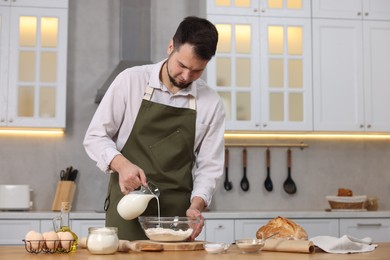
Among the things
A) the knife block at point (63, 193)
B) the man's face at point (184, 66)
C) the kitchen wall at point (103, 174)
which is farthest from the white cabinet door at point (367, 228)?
the man's face at point (184, 66)

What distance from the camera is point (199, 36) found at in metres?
2.59

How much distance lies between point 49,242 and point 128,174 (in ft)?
1.37

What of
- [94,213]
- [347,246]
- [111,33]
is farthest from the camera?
[111,33]

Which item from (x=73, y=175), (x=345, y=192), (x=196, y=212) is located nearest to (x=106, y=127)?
(x=196, y=212)

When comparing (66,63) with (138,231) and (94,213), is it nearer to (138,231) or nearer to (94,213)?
(94,213)

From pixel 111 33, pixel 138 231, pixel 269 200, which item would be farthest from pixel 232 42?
pixel 138 231

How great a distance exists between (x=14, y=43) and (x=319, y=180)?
2.64m

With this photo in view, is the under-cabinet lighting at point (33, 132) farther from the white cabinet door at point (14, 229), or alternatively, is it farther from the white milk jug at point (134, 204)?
the white milk jug at point (134, 204)

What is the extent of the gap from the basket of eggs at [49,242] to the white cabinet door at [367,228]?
9.85 feet

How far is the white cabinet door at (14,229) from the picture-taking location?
14.7 feet

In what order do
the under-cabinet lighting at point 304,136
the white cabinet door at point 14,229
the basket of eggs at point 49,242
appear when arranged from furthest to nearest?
the under-cabinet lighting at point 304,136 → the white cabinet door at point 14,229 → the basket of eggs at point 49,242

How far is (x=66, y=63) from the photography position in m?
4.89

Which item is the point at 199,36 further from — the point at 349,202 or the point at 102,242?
the point at 349,202

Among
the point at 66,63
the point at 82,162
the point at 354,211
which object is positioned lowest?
the point at 354,211
